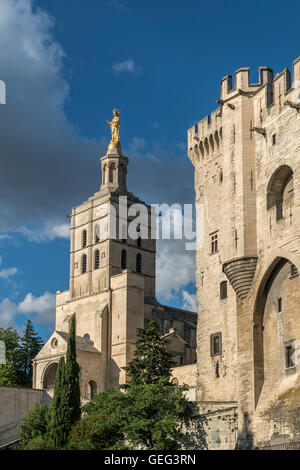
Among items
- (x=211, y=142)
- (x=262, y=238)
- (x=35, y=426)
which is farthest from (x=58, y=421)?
(x=211, y=142)

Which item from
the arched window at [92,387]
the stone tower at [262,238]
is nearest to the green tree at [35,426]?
the stone tower at [262,238]

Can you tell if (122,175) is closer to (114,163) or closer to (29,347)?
(114,163)

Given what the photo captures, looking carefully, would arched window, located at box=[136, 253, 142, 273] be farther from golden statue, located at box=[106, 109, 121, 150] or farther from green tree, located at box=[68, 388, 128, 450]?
green tree, located at box=[68, 388, 128, 450]

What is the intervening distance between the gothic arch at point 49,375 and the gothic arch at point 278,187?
34.7 meters

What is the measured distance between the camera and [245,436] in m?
31.8

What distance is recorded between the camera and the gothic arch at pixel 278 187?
32.1 metres

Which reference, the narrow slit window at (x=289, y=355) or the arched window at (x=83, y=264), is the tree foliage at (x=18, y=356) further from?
the narrow slit window at (x=289, y=355)

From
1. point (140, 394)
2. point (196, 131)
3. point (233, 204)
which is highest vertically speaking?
point (196, 131)

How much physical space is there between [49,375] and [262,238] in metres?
35.4

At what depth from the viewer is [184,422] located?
34844 millimetres

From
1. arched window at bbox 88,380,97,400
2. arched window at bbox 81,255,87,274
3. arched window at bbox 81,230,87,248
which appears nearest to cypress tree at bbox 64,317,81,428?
arched window at bbox 88,380,97,400
